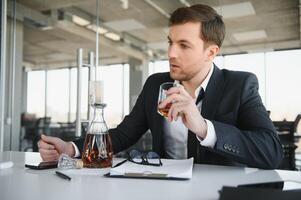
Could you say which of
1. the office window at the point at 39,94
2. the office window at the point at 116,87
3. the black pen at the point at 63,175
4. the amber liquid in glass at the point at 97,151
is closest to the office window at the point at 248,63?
the office window at the point at 116,87

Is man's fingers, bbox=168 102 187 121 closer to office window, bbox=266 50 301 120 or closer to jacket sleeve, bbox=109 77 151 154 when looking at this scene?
jacket sleeve, bbox=109 77 151 154

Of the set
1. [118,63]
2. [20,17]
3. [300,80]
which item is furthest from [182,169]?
[118,63]

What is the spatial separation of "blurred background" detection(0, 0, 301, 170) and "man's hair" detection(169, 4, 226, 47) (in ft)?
7.06

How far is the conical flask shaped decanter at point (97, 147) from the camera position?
1074 mm

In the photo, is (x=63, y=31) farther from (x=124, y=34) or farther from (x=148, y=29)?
(x=148, y=29)

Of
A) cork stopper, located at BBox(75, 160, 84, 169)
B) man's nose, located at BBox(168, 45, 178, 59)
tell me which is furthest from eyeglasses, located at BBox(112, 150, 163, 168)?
man's nose, located at BBox(168, 45, 178, 59)

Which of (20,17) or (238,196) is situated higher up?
(20,17)

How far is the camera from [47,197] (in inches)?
27.6

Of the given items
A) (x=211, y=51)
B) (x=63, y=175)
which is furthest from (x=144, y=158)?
(x=211, y=51)

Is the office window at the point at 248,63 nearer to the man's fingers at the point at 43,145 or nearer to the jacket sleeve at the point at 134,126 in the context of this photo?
the jacket sleeve at the point at 134,126

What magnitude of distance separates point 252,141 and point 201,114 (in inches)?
10.5

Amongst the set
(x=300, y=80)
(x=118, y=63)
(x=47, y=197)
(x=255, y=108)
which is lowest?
(x=47, y=197)

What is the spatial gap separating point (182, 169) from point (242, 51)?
4.61m

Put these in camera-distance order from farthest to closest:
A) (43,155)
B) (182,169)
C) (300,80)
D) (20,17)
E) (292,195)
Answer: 1. (20,17)
2. (300,80)
3. (43,155)
4. (182,169)
5. (292,195)
